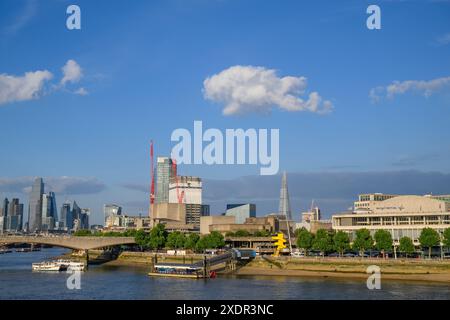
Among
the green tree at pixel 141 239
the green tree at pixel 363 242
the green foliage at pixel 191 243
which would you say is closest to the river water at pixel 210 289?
the green tree at pixel 363 242

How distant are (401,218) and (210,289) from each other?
42.3 metres

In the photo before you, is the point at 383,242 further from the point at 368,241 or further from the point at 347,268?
the point at 347,268

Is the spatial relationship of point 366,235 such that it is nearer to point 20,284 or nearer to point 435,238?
point 435,238

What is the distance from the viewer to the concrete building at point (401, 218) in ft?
257

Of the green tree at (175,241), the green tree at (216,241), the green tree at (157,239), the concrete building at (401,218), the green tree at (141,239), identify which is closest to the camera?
the concrete building at (401,218)

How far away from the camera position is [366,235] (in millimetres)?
73438

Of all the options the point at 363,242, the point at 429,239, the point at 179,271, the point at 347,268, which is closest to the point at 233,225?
the point at 363,242

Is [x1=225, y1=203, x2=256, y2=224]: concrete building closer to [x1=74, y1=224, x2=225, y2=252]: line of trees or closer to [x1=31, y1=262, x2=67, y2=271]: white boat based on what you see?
[x1=74, y1=224, x2=225, y2=252]: line of trees

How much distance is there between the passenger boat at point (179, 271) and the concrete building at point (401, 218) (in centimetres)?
3136

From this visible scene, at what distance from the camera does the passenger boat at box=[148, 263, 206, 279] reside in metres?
64.3

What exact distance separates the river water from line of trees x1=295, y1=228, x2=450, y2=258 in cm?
1531

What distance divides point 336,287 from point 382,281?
27.9 ft

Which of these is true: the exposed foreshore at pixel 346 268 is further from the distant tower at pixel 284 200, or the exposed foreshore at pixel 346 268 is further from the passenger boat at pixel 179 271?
the distant tower at pixel 284 200

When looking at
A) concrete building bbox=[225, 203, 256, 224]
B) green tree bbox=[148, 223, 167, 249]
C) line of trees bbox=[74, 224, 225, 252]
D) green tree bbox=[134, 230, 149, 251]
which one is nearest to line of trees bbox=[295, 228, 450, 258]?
line of trees bbox=[74, 224, 225, 252]
